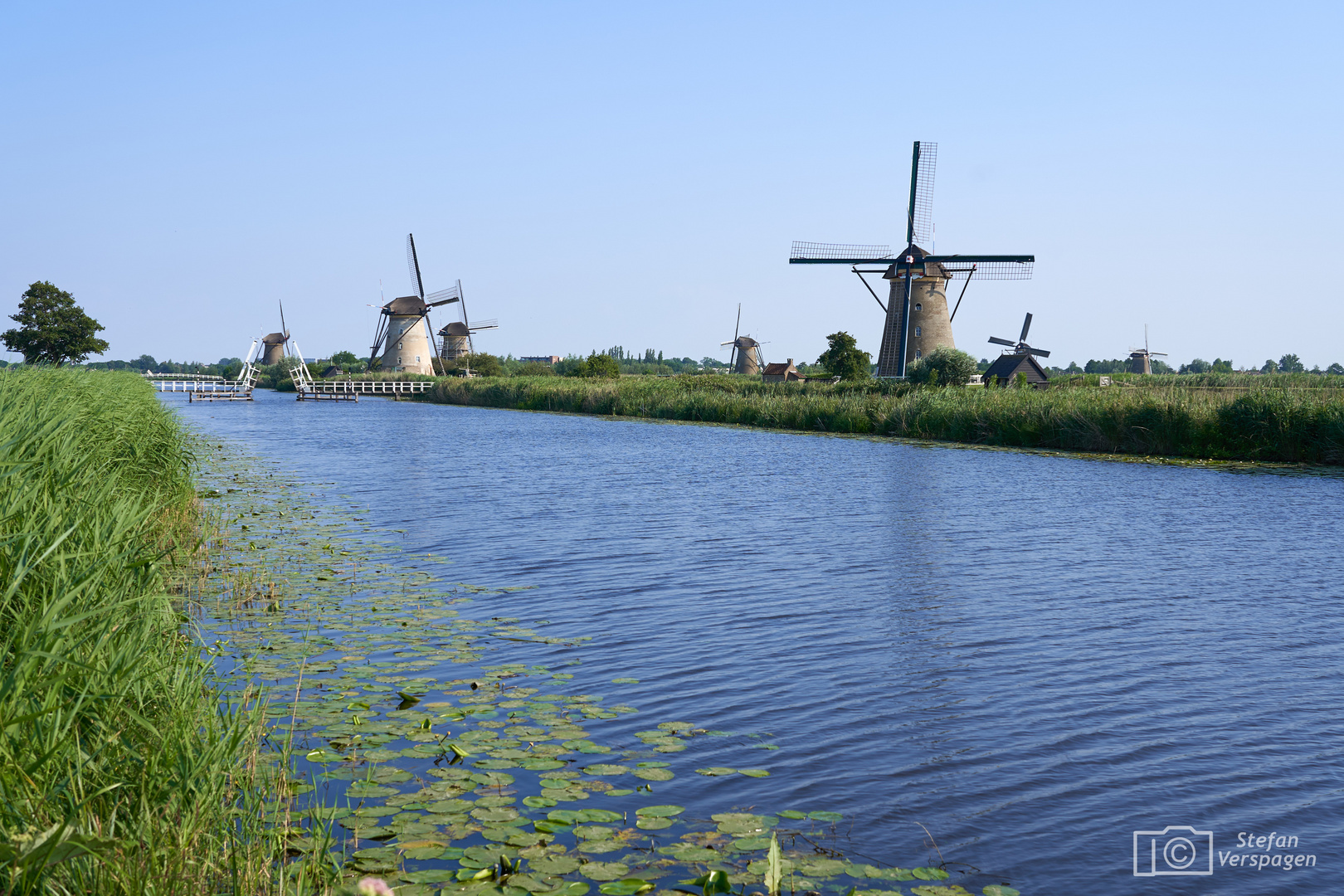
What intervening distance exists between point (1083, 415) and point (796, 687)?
824 inches

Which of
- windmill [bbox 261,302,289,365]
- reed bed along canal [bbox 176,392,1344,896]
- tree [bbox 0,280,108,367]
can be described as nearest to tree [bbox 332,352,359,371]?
windmill [bbox 261,302,289,365]

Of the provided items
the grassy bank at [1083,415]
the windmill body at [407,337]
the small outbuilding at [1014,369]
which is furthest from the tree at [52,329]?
the small outbuilding at [1014,369]

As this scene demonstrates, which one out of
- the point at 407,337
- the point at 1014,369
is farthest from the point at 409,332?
the point at 1014,369

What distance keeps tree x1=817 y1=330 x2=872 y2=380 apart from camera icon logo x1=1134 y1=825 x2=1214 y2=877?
48.7 meters

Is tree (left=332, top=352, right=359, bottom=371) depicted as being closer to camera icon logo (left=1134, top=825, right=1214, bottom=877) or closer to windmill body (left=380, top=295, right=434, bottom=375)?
windmill body (left=380, top=295, right=434, bottom=375)

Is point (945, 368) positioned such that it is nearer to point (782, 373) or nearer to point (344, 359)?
point (782, 373)

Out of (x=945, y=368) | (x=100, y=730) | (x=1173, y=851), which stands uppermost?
(x=945, y=368)

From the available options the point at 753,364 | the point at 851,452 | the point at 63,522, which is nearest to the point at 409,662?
the point at 63,522

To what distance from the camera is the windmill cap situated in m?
73.6

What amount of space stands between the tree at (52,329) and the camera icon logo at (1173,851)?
149 ft

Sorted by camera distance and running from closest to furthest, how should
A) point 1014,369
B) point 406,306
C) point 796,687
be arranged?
point 796,687 → point 1014,369 → point 406,306

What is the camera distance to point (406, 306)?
73750 mm

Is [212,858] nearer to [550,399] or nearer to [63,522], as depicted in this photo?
[63,522]

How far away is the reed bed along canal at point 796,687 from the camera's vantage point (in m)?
4.04
